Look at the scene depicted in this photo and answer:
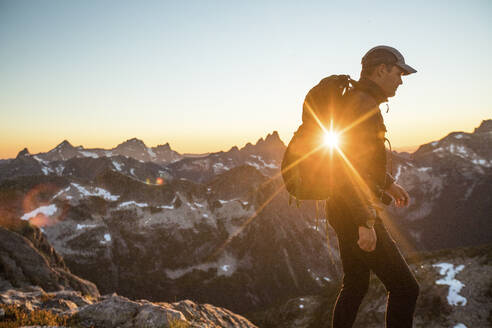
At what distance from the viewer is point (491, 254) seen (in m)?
54.6

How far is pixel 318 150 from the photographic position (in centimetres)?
425

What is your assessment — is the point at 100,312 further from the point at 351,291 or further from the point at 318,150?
the point at 318,150

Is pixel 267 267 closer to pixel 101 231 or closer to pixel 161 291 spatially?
pixel 161 291

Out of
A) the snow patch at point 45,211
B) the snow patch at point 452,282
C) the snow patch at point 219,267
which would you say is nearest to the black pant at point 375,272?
the snow patch at point 452,282

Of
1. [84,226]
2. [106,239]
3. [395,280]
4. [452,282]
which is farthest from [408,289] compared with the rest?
[84,226]

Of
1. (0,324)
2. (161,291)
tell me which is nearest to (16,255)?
(0,324)

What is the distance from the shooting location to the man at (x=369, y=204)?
4027 mm

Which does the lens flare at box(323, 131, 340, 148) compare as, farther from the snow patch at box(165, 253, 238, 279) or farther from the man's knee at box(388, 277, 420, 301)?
the snow patch at box(165, 253, 238, 279)

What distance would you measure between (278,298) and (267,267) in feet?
67.7

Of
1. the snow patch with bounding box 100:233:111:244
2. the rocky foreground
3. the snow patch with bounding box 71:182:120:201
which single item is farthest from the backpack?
the snow patch with bounding box 71:182:120:201

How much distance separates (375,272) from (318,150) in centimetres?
192

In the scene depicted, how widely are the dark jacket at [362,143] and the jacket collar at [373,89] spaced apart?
99 millimetres

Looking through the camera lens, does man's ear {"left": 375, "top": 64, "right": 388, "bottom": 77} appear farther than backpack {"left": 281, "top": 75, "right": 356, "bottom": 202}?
Yes

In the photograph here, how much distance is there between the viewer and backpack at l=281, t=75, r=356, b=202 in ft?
13.9
